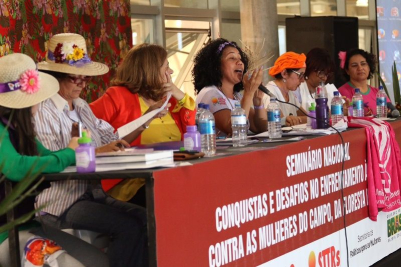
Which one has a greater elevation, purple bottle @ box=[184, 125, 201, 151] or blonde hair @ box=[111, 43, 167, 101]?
blonde hair @ box=[111, 43, 167, 101]

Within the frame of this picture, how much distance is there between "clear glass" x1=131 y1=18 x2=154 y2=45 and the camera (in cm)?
860

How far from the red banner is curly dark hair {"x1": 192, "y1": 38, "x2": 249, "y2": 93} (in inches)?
39.8

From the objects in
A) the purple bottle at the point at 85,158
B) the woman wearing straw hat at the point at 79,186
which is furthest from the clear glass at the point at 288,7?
the purple bottle at the point at 85,158

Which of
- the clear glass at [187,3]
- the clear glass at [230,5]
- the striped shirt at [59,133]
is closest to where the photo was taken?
the striped shirt at [59,133]

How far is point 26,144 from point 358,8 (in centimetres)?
1109

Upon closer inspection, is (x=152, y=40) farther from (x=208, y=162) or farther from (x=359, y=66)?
(x=208, y=162)

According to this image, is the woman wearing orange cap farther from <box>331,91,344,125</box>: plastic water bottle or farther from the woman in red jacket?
the woman in red jacket

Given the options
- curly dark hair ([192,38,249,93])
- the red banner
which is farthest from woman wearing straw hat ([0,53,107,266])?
curly dark hair ([192,38,249,93])

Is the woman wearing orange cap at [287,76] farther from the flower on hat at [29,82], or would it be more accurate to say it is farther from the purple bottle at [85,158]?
the purple bottle at [85,158]

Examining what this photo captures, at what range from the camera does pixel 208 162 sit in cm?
287

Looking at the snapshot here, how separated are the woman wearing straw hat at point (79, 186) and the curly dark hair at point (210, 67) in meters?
1.24

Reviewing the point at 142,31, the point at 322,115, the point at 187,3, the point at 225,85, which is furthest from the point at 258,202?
the point at 187,3

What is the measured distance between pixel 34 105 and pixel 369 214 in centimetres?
225

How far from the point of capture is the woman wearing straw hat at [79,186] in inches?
113
